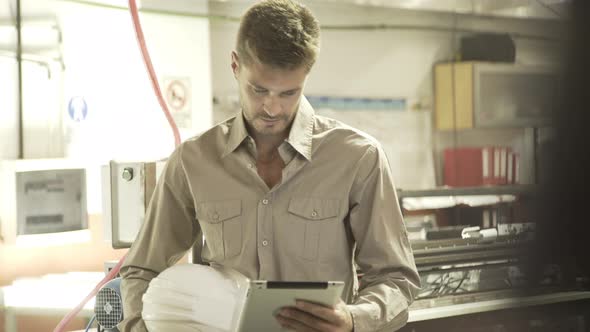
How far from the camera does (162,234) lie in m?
1.48

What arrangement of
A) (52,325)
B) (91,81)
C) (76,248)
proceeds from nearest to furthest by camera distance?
(52,325), (76,248), (91,81)

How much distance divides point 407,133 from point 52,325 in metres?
2.82

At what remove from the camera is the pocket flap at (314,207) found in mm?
1410

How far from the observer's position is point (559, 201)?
653mm

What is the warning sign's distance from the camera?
3852 mm

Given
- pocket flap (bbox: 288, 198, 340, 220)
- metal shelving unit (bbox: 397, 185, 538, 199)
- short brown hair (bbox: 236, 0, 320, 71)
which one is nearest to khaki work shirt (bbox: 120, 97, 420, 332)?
pocket flap (bbox: 288, 198, 340, 220)

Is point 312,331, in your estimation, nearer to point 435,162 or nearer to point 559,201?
point 559,201

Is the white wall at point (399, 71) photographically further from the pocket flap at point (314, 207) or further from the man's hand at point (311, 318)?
the man's hand at point (311, 318)

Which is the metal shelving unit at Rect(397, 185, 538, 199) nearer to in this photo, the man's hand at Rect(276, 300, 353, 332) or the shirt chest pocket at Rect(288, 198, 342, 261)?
the shirt chest pocket at Rect(288, 198, 342, 261)

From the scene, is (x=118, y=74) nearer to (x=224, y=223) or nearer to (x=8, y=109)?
(x=8, y=109)

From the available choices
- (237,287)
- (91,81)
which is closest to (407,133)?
(91,81)

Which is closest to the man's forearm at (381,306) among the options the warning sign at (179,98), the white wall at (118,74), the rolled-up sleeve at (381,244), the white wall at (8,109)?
the rolled-up sleeve at (381,244)

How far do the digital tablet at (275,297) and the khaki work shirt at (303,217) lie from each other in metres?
0.21

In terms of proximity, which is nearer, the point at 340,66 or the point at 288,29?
the point at 288,29
